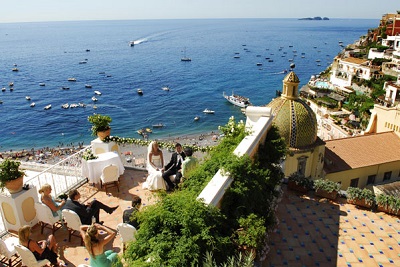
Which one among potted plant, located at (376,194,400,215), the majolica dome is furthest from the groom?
the majolica dome

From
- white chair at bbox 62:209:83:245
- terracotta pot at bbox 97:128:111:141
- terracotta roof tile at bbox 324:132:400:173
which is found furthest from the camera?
terracotta roof tile at bbox 324:132:400:173

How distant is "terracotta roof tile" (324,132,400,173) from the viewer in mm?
Answer: 19344

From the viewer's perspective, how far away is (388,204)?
967cm

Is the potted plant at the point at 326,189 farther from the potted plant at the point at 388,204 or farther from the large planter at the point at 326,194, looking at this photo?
the potted plant at the point at 388,204

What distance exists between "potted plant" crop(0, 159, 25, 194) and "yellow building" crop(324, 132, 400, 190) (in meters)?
15.7

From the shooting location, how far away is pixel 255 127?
8930mm

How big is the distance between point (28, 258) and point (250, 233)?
13.4 feet

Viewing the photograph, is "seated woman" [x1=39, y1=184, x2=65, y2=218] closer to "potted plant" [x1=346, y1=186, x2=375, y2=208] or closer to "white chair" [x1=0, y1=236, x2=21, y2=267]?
"white chair" [x1=0, y1=236, x2=21, y2=267]

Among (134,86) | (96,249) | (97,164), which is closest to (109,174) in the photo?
(97,164)

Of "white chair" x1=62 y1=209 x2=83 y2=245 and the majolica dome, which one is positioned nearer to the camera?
"white chair" x1=62 y1=209 x2=83 y2=245

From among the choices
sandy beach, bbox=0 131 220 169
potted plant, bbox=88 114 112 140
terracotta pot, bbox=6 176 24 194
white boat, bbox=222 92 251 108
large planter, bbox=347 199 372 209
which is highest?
potted plant, bbox=88 114 112 140

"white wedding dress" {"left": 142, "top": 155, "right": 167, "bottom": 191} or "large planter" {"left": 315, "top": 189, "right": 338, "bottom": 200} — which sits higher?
"white wedding dress" {"left": 142, "top": 155, "right": 167, "bottom": 191}

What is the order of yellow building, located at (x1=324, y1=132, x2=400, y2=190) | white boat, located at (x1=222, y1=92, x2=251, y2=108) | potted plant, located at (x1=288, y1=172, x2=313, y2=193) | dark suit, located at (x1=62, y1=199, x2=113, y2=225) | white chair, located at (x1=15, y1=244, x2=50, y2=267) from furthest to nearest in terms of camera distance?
1. white boat, located at (x1=222, y1=92, x2=251, y2=108)
2. yellow building, located at (x1=324, y1=132, x2=400, y2=190)
3. potted plant, located at (x1=288, y1=172, x2=313, y2=193)
4. dark suit, located at (x1=62, y1=199, x2=113, y2=225)
5. white chair, located at (x1=15, y1=244, x2=50, y2=267)

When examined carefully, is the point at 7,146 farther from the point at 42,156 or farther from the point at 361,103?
the point at 361,103
